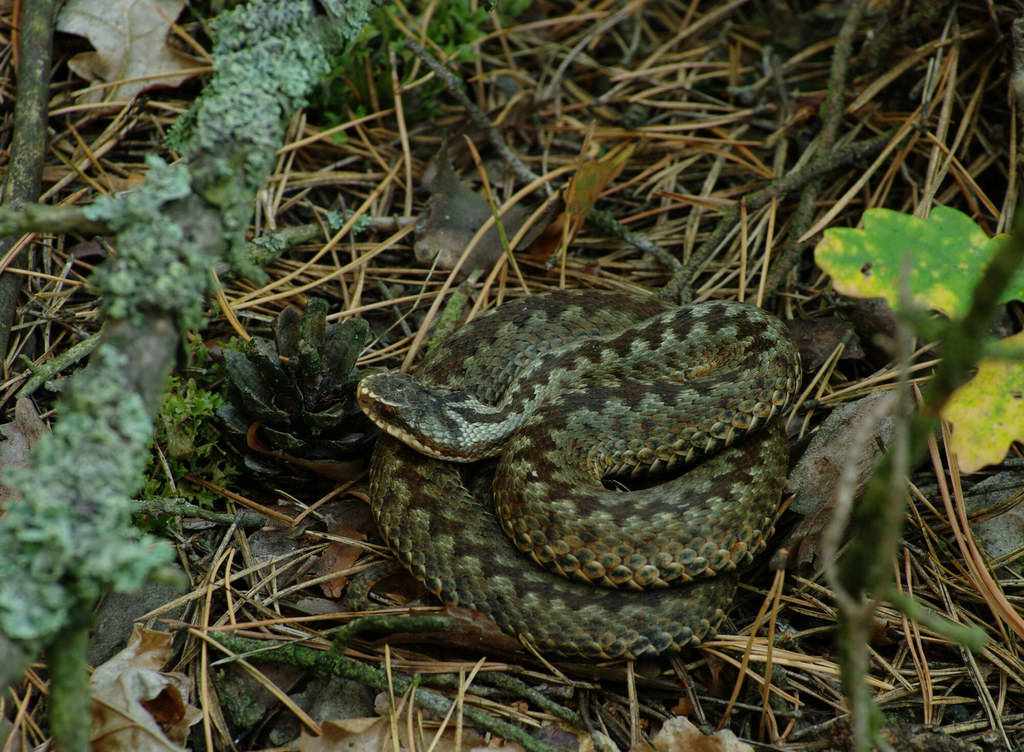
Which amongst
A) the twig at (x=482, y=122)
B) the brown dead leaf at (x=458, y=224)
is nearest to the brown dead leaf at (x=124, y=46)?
the twig at (x=482, y=122)

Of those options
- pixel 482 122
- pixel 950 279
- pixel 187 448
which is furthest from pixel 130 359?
pixel 482 122

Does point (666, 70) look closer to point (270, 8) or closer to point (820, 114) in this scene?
point (820, 114)

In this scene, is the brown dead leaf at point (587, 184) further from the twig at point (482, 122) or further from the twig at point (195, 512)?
the twig at point (195, 512)

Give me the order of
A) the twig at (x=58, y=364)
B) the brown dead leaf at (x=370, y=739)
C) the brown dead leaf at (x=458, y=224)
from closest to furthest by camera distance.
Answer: the brown dead leaf at (x=370, y=739), the twig at (x=58, y=364), the brown dead leaf at (x=458, y=224)

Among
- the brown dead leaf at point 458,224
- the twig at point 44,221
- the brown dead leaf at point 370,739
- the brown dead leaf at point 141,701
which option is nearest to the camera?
the twig at point 44,221

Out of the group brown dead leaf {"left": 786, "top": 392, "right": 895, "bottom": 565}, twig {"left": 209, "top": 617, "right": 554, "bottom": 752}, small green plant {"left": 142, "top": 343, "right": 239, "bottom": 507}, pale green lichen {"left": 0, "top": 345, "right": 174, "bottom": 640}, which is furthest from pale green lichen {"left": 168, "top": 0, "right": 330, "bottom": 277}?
brown dead leaf {"left": 786, "top": 392, "right": 895, "bottom": 565}

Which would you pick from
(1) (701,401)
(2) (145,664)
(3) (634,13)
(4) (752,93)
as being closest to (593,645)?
(1) (701,401)
